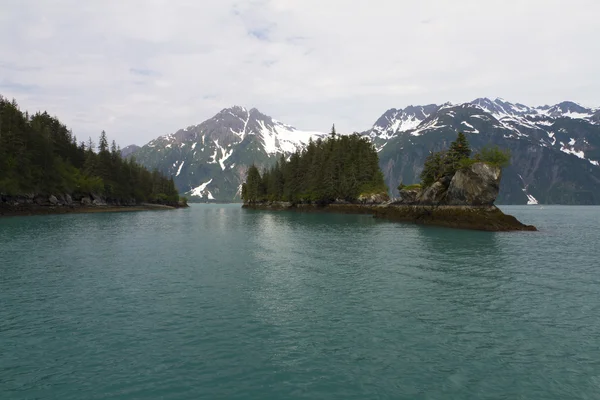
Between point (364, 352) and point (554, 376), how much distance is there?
802 centimetres

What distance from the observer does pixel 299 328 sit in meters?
20.2

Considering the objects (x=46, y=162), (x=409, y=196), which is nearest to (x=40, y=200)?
(x=46, y=162)

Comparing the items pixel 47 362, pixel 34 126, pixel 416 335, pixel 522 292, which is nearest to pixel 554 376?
pixel 416 335

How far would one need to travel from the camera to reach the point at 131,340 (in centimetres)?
1831

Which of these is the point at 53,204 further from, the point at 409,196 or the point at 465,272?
the point at 465,272

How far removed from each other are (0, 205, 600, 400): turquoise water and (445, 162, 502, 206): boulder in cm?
3829

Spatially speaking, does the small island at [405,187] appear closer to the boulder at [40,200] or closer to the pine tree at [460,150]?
the pine tree at [460,150]

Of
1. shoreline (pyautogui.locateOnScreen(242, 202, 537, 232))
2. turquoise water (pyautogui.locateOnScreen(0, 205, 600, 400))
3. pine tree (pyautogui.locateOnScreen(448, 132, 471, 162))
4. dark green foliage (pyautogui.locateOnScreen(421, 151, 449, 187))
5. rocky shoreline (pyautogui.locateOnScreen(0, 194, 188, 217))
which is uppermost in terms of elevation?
pine tree (pyautogui.locateOnScreen(448, 132, 471, 162))

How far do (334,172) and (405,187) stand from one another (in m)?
51.0

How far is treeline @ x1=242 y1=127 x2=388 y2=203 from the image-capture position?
149625 mm

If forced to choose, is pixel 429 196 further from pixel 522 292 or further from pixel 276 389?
pixel 276 389

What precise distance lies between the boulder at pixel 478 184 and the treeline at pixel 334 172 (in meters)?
63.9

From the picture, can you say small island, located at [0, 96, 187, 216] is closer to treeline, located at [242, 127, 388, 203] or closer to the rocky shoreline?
the rocky shoreline

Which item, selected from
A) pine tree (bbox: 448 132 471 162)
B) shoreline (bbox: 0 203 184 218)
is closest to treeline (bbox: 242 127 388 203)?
A: pine tree (bbox: 448 132 471 162)
